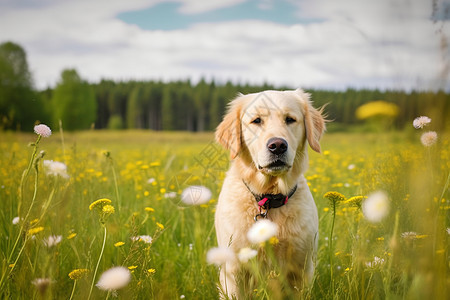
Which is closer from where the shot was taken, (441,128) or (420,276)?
(420,276)

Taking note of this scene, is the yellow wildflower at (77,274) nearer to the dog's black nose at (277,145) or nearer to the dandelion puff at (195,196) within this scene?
the dandelion puff at (195,196)

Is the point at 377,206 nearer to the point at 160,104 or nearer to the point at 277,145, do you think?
the point at 277,145

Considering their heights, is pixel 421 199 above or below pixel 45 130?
below

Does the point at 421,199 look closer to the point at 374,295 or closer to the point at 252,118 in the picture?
the point at 374,295

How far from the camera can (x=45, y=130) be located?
1529 mm

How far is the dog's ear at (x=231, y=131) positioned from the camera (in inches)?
105

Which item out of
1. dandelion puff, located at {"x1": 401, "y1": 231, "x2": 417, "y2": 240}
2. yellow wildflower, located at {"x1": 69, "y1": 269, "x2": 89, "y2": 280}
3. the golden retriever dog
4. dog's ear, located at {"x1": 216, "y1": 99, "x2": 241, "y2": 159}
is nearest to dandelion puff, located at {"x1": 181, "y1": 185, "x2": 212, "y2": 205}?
the golden retriever dog

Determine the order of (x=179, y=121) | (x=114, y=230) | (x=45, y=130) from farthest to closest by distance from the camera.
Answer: (x=179, y=121) < (x=114, y=230) < (x=45, y=130)

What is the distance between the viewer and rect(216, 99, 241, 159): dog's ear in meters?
2.66

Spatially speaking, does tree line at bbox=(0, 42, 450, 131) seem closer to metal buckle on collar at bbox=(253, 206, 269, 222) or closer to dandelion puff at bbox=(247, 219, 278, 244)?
metal buckle on collar at bbox=(253, 206, 269, 222)

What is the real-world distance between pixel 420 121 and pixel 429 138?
0.17 metres

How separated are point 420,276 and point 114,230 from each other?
1.75 metres

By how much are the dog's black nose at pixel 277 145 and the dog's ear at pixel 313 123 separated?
0.46 metres

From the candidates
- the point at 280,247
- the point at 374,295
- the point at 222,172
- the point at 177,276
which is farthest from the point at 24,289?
the point at 222,172
